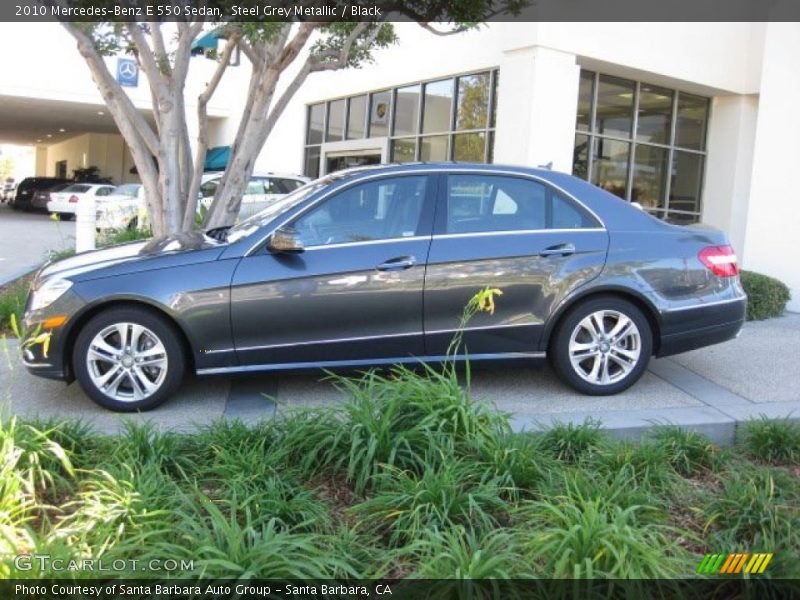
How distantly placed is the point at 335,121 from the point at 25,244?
7151 mm

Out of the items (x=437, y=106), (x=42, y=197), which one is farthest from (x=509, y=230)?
(x=42, y=197)

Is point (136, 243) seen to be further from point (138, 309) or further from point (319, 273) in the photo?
point (319, 273)

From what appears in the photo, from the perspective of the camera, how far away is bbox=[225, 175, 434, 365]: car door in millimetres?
5098

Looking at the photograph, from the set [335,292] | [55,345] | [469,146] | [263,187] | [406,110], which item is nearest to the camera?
[55,345]

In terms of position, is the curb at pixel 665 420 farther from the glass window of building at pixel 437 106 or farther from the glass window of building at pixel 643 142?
the glass window of building at pixel 437 106

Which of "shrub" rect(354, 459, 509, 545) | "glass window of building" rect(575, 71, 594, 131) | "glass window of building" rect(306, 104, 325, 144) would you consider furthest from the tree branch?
"glass window of building" rect(306, 104, 325, 144)

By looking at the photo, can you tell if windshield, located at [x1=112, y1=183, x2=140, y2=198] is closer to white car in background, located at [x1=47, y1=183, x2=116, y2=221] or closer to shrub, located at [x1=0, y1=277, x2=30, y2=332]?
white car in background, located at [x1=47, y1=183, x2=116, y2=221]

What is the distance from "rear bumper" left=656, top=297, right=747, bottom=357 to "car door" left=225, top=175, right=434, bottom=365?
1783mm

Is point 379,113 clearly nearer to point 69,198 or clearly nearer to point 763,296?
point 763,296

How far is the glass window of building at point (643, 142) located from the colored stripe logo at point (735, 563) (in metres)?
9.00

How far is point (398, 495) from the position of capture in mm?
3418

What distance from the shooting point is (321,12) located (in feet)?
27.4

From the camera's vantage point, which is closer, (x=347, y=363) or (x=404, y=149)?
(x=347, y=363)

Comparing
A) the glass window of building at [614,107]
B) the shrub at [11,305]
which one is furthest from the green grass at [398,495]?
the glass window of building at [614,107]
